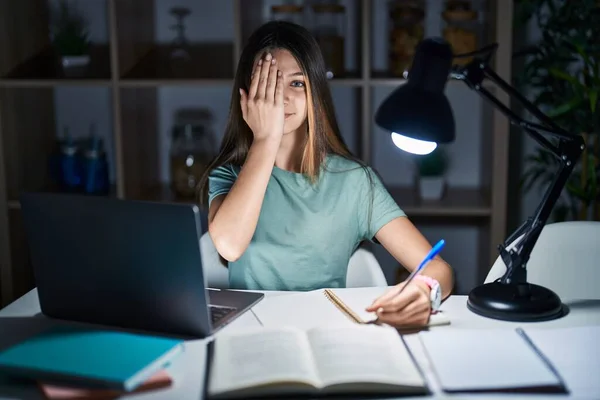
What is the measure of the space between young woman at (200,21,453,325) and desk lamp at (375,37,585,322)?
13.3 inches

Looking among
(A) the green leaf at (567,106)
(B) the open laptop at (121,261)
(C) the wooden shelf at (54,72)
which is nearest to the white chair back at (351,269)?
(B) the open laptop at (121,261)

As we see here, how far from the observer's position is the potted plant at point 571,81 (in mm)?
2545

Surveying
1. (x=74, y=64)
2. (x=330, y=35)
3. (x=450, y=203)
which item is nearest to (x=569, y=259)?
(x=450, y=203)

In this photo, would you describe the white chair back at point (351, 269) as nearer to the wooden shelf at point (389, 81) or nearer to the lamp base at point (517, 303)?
the lamp base at point (517, 303)

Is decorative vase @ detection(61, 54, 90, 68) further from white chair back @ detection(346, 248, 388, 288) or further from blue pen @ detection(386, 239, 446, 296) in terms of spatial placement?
blue pen @ detection(386, 239, 446, 296)

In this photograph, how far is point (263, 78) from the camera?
176 cm

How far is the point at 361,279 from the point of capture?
1.94 metres

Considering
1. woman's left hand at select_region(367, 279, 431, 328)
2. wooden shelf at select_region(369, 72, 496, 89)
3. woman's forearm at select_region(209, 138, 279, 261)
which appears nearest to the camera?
woman's left hand at select_region(367, 279, 431, 328)

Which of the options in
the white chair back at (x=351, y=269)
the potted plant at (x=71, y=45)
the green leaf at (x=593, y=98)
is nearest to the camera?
the white chair back at (x=351, y=269)

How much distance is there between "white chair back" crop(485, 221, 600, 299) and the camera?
1833 mm

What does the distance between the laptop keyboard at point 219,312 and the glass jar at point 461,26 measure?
1532 mm

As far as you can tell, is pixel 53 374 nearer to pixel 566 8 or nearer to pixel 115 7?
pixel 115 7

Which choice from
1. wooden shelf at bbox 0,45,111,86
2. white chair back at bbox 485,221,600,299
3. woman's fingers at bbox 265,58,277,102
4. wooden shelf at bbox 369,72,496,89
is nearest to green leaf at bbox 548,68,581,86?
wooden shelf at bbox 369,72,496,89

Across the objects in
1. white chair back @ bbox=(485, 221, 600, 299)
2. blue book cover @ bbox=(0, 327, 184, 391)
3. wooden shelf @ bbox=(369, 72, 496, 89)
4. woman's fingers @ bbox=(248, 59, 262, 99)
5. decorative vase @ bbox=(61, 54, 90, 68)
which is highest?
woman's fingers @ bbox=(248, 59, 262, 99)
